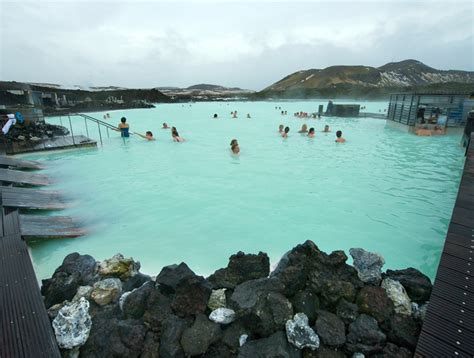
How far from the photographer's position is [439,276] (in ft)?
7.00

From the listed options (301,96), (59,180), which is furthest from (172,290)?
(301,96)

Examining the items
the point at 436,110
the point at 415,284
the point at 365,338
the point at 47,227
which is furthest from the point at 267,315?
the point at 436,110

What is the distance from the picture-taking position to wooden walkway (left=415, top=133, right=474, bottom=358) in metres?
1.71

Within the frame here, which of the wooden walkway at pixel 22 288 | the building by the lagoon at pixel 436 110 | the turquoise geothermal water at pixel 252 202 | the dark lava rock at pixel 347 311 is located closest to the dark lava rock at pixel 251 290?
the dark lava rock at pixel 347 311

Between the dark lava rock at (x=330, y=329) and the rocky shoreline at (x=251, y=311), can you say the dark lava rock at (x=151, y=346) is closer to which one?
the rocky shoreline at (x=251, y=311)

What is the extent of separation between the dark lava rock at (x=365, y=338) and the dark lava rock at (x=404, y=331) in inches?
3.7

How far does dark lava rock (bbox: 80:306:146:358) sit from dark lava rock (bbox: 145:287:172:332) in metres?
0.08

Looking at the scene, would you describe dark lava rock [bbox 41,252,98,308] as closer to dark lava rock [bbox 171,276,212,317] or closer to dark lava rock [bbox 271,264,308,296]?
dark lava rock [bbox 171,276,212,317]

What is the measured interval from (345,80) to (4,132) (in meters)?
124

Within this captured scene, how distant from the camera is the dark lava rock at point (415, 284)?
2.53m

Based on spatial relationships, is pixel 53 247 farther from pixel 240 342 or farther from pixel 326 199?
pixel 326 199

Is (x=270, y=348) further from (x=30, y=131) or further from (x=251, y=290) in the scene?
(x=30, y=131)

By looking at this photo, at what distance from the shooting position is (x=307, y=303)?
243 cm

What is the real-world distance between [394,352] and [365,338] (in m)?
0.20
